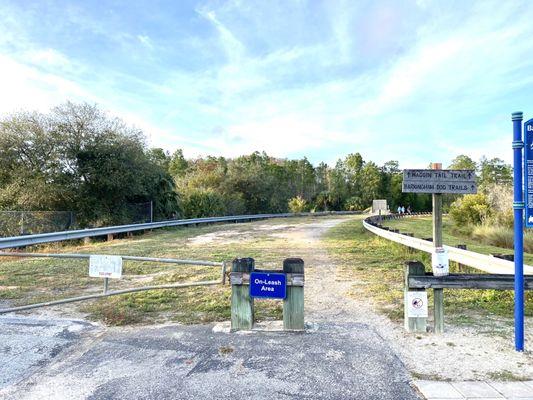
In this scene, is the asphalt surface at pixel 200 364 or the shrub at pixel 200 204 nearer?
the asphalt surface at pixel 200 364

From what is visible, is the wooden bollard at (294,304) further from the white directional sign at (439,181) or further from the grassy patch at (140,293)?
the white directional sign at (439,181)

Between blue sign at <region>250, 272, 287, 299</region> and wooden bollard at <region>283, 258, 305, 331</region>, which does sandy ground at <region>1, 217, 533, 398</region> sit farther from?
blue sign at <region>250, 272, 287, 299</region>

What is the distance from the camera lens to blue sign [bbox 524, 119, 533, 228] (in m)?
3.78

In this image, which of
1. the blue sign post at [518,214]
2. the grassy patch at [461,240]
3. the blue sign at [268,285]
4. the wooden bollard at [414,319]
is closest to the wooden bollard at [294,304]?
the blue sign at [268,285]

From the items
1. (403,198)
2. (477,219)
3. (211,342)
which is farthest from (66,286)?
(403,198)

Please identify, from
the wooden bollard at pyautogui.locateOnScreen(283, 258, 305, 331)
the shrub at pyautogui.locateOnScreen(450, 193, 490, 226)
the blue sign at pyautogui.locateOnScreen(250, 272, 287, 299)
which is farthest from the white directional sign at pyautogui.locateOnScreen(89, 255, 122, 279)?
the shrub at pyautogui.locateOnScreen(450, 193, 490, 226)

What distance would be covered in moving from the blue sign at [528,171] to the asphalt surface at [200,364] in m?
2.06

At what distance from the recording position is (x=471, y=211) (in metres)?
23.0

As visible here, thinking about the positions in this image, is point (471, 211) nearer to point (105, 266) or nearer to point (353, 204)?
point (105, 266)

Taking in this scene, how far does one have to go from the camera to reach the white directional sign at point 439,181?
4.45m

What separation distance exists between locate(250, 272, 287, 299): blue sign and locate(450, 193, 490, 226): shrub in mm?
21110

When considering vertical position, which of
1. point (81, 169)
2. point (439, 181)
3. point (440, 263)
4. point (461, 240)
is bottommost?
point (461, 240)

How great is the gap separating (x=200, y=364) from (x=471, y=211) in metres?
23.9

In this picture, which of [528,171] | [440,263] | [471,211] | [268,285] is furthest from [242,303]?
[471,211]
